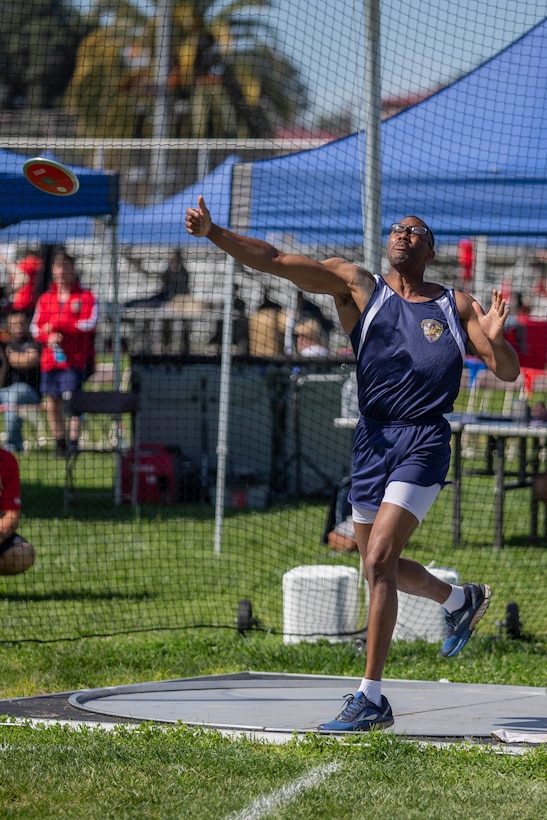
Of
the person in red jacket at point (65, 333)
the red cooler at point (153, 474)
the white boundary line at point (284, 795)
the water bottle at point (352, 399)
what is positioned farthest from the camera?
the person in red jacket at point (65, 333)

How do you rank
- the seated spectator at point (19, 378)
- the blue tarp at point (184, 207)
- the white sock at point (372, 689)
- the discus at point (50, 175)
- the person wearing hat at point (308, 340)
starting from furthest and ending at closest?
the seated spectator at point (19, 378) < the person wearing hat at point (308, 340) < the blue tarp at point (184, 207) < the discus at point (50, 175) < the white sock at point (372, 689)

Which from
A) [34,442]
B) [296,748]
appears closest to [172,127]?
[34,442]

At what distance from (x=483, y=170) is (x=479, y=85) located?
659 millimetres

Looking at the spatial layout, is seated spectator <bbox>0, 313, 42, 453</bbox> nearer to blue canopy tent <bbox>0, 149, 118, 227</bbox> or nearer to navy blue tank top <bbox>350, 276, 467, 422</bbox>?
blue canopy tent <bbox>0, 149, 118, 227</bbox>

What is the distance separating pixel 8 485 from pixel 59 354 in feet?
18.4

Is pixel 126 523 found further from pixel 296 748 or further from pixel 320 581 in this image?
pixel 296 748

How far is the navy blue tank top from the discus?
5.78ft

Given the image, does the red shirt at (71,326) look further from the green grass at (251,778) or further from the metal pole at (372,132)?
the green grass at (251,778)

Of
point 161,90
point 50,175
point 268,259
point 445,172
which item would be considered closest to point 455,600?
point 268,259

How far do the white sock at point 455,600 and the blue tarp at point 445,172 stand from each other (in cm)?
457

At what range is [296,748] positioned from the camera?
4930mm

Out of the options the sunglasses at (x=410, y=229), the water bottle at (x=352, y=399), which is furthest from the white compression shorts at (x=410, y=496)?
the water bottle at (x=352, y=399)

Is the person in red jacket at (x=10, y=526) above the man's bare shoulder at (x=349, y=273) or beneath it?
beneath

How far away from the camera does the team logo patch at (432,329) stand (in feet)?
18.1
